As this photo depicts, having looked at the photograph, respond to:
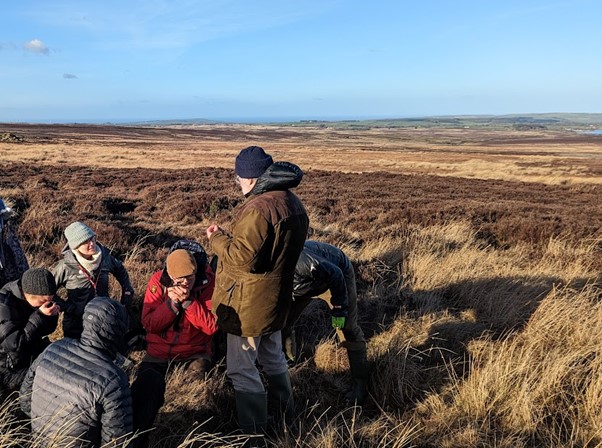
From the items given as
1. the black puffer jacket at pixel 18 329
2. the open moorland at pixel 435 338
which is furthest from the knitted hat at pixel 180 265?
the black puffer jacket at pixel 18 329

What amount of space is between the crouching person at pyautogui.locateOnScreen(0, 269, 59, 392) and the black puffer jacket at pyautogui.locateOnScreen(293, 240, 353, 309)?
1.60 metres

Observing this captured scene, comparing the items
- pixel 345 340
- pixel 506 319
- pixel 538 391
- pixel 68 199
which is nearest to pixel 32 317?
pixel 345 340

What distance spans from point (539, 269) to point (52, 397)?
19.2ft

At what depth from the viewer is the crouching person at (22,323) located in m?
2.92

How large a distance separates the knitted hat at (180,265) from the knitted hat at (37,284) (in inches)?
29.5

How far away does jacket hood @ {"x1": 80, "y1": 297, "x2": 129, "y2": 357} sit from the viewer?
2.23m

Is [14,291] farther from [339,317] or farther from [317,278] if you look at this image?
[339,317]

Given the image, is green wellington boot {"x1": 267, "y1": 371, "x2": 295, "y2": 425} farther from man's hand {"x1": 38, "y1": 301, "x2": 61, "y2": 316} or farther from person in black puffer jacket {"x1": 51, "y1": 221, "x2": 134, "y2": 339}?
person in black puffer jacket {"x1": 51, "y1": 221, "x2": 134, "y2": 339}

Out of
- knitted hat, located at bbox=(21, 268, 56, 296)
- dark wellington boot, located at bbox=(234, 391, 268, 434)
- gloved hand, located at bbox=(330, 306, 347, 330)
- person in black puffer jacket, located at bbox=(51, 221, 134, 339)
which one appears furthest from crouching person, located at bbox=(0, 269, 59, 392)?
gloved hand, located at bbox=(330, 306, 347, 330)

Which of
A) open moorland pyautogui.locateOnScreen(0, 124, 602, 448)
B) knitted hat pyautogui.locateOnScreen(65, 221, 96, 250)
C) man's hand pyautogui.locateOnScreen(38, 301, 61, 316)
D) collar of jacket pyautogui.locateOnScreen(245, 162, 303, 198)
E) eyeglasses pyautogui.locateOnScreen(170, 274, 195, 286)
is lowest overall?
open moorland pyautogui.locateOnScreen(0, 124, 602, 448)

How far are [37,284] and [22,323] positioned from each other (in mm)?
314

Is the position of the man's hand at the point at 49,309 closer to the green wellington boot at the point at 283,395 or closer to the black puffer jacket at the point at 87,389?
the black puffer jacket at the point at 87,389

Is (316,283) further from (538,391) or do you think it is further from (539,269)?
(539,269)

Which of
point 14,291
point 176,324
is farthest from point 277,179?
point 14,291
